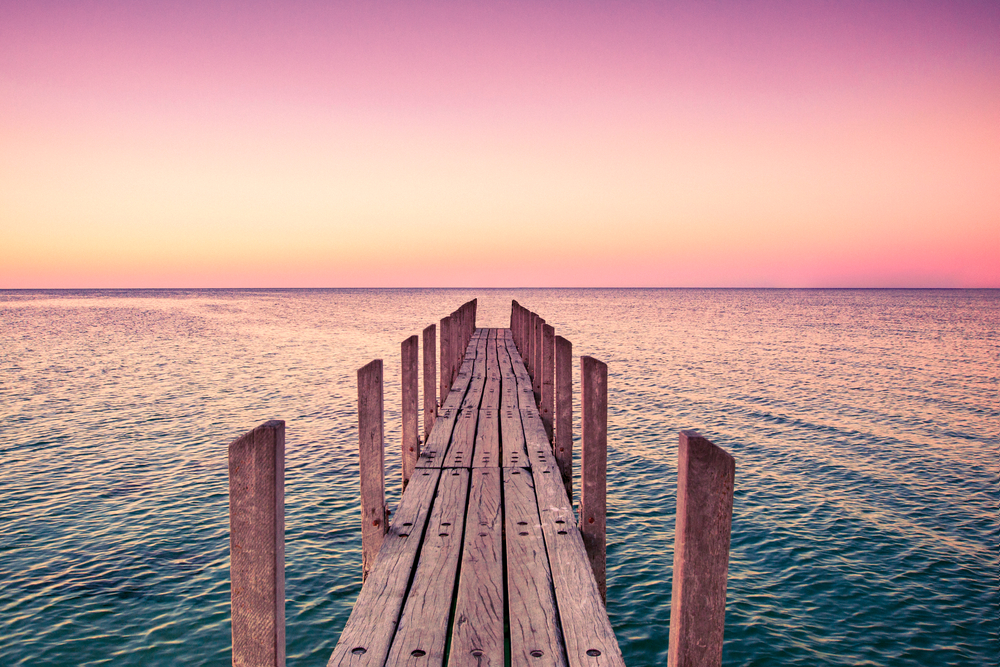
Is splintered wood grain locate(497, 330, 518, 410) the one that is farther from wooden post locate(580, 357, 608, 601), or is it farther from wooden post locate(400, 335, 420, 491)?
wooden post locate(580, 357, 608, 601)

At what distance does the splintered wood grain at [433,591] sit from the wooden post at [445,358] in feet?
17.1

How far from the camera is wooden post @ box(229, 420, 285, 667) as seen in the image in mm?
2184

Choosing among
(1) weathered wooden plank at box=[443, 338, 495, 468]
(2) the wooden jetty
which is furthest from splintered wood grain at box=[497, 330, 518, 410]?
(2) the wooden jetty

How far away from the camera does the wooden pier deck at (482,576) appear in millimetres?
3158

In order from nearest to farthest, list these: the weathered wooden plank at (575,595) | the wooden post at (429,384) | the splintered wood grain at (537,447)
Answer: the weathered wooden plank at (575,595), the splintered wood grain at (537,447), the wooden post at (429,384)

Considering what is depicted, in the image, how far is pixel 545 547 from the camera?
14.7ft

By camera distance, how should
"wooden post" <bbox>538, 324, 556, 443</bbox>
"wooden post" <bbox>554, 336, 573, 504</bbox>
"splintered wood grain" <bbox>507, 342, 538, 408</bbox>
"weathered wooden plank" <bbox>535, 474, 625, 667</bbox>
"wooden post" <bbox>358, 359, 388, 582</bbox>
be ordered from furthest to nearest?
1. "splintered wood grain" <bbox>507, 342, 538, 408</bbox>
2. "wooden post" <bbox>538, 324, 556, 443</bbox>
3. "wooden post" <bbox>554, 336, 573, 504</bbox>
4. "wooden post" <bbox>358, 359, 388, 582</bbox>
5. "weathered wooden plank" <bbox>535, 474, 625, 667</bbox>

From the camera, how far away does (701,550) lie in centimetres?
234

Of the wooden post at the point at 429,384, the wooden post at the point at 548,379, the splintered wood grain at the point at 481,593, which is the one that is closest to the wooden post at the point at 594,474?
the splintered wood grain at the point at 481,593

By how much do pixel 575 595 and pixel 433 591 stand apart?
86 cm

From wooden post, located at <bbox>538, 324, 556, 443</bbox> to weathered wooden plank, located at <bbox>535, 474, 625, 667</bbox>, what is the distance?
3900 mm

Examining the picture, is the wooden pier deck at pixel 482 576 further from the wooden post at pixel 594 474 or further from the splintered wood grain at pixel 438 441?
the wooden post at pixel 594 474

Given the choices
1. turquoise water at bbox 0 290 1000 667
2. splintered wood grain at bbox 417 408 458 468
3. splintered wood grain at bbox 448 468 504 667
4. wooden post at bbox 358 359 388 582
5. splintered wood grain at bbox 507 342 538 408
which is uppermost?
wooden post at bbox 358 359 388 582

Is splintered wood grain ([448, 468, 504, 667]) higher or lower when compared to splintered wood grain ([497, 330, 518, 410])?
higher
